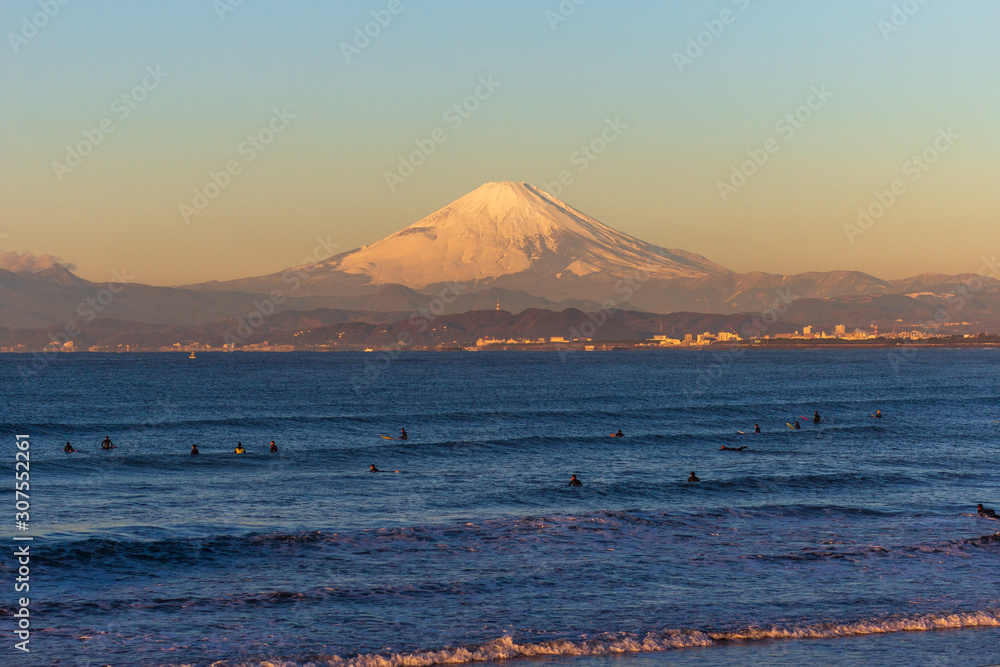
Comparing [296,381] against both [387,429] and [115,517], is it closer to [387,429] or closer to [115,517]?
[387,429]

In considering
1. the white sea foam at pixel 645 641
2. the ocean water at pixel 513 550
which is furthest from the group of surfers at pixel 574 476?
the white sea foam at pixel 645 641

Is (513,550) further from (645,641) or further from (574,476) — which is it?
(574,476)

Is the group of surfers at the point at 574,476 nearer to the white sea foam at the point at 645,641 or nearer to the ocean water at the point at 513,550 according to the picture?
the ocean water at the point at 513,550

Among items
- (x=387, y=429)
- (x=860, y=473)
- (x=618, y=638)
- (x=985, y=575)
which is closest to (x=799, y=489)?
(x=860, y=473)

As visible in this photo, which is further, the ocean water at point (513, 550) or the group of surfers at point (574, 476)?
the group of surfers at point (574, 476)

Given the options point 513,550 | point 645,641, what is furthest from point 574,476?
point 645,641

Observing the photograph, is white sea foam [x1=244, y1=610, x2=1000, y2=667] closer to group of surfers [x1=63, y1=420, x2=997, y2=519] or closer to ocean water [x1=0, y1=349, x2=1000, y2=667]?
ocean water [x1=0, y1=349, x2=1000, y2=667]

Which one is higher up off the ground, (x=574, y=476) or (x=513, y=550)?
(x=574, y=476)
